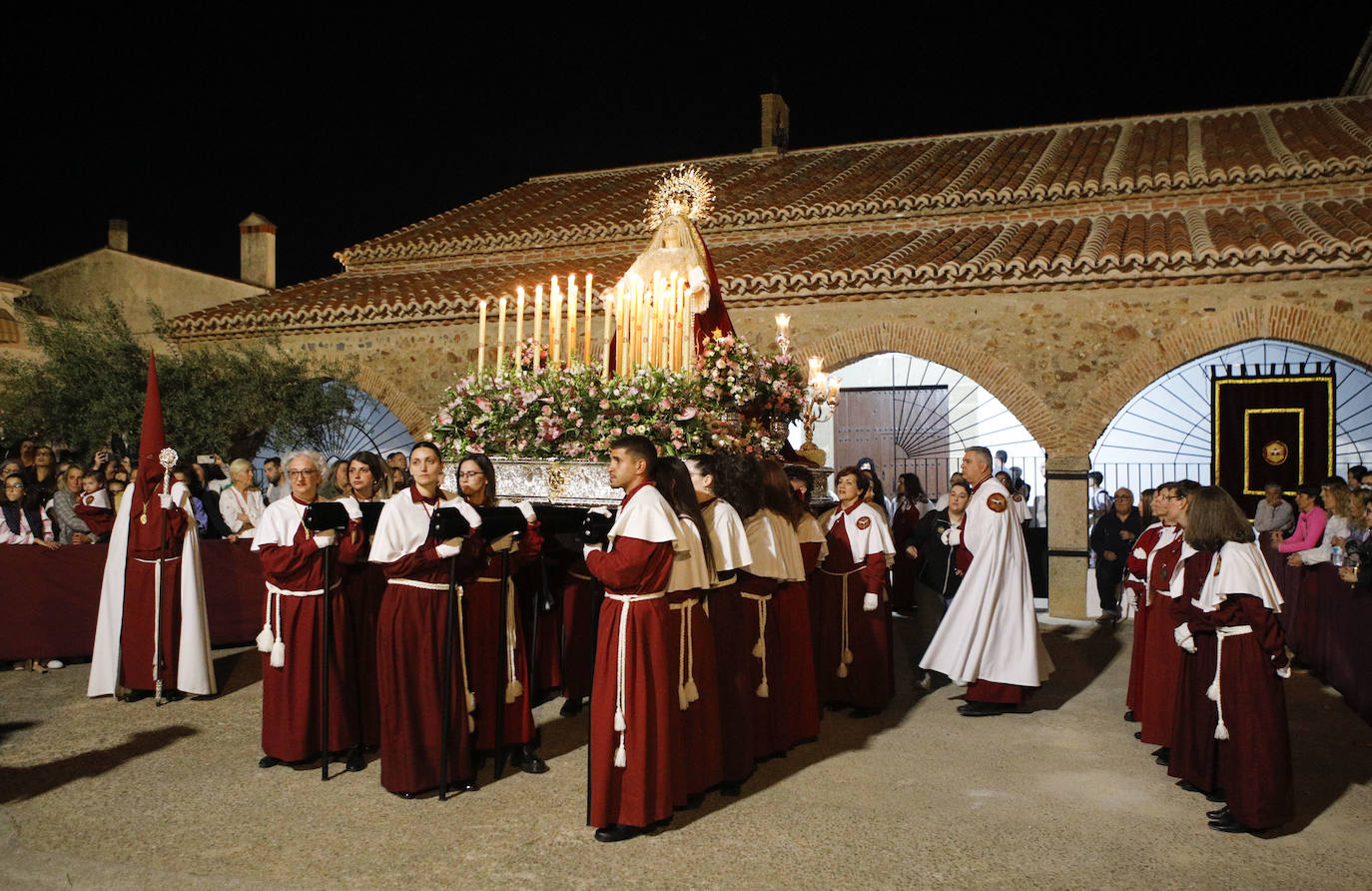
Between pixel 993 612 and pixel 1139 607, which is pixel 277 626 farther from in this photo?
pixel 1139 607

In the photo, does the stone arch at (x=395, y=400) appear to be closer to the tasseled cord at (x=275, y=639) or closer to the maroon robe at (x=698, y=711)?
the tasseled cord at (x=275, y=639)

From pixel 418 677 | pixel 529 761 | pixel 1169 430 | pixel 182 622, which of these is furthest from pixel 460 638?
pixel 1169 430

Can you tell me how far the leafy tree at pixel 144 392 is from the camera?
1353 cm

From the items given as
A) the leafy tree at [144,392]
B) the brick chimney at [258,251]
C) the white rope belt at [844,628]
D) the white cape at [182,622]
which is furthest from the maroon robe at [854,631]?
the brick chimney at [258,251]

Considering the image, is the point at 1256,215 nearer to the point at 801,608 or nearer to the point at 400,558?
the point at 801,608

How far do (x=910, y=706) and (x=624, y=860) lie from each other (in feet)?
12.0

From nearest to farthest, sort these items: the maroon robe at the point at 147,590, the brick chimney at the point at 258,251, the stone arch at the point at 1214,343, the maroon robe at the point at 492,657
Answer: the maroon robe at the point at 492,657 → the maroon robe at the point at 147,590 → the stone arch at the point at 1214,343 → the brick chimney at the point at 258,251

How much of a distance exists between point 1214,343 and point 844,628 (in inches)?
274

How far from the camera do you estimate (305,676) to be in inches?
227

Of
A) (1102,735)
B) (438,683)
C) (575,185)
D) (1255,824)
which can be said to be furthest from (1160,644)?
(575,185)

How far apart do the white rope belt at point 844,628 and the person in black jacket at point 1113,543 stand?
5131mm

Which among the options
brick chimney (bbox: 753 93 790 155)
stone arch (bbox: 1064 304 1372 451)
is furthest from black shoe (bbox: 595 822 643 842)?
brick chimney (bbox: 753 93 790 155)

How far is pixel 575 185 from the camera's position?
20.9m

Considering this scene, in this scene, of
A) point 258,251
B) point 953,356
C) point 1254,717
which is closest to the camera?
point 1254,717
